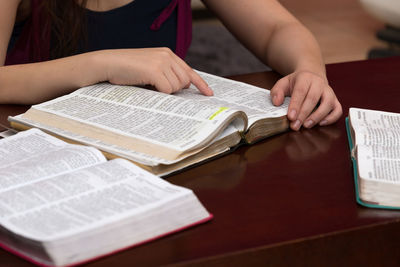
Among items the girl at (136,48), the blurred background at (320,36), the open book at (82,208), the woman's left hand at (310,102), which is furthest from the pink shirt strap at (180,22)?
the blurred background at (320,36)

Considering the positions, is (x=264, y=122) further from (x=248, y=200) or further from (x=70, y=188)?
(x=70, y=188)

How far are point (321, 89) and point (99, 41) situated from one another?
24.0 inches

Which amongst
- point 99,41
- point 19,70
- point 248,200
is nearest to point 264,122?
point 248,200

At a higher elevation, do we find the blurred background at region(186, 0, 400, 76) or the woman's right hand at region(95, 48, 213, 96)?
the woman's right hand at region(95, 48, 213, 96)

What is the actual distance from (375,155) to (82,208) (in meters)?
0.34

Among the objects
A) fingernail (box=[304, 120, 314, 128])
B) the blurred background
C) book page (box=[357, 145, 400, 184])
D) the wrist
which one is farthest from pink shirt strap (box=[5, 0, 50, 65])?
the blurred background

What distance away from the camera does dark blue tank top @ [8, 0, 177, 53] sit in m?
1.36

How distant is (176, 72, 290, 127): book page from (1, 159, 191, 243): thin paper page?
23 centimetres

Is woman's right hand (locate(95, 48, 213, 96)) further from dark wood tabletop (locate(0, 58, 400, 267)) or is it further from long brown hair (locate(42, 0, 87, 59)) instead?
long brown hair (locate(42, 0, 87, 59))

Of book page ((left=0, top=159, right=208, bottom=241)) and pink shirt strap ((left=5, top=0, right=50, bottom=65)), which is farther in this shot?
pink shirt strap ((left=5, top=0, right=50, bottom=65))

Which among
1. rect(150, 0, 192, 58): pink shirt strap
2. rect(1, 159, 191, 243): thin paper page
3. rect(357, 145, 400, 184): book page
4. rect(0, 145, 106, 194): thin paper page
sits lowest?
rect(150, 0, 192, 58): pink shirt strap

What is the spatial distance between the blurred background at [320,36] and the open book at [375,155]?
161 centimetres

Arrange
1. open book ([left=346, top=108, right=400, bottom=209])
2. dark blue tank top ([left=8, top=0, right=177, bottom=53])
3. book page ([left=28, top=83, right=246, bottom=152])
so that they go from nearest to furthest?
open book ([left=346, top=108, right=400, bottom=209]) < book page ([left=28, top=83, right=246, bottom=152]) < dark blue tank top ([left=8, top=0, right=177, bottom=53])

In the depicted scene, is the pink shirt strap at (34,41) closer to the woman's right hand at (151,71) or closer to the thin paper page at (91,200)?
the woman's right hand at (151,71)
